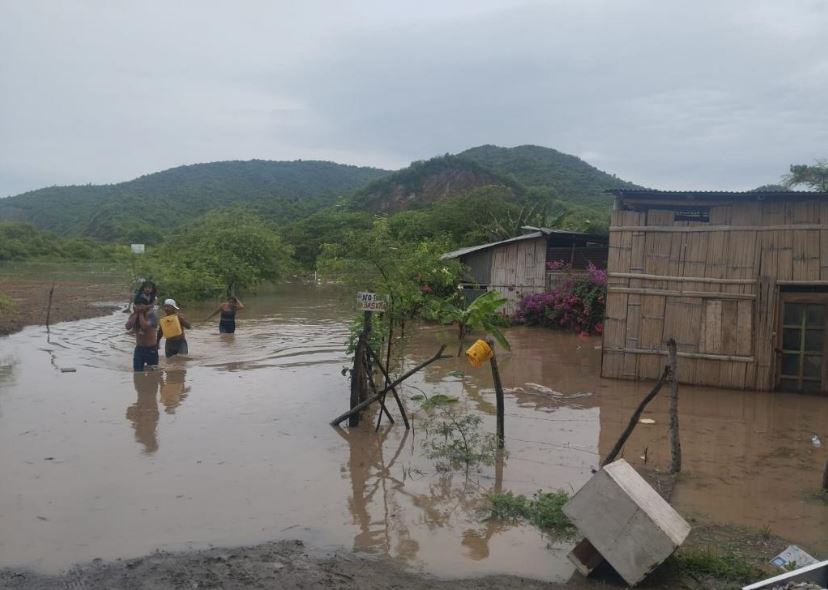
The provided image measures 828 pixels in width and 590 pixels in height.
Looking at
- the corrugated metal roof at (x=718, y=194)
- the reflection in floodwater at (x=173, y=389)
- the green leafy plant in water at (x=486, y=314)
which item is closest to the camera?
the green leafy plant in water at (x=486, y=314)

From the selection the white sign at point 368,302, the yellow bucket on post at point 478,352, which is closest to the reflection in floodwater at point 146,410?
the white sign at point 368,302

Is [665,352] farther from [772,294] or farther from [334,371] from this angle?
[334,371]

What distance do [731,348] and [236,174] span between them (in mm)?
95574

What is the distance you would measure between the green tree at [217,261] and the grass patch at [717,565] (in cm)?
2015

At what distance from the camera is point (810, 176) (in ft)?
71.8

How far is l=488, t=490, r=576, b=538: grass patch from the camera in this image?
554 centimetres

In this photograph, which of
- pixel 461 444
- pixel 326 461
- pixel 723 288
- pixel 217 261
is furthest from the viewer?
pixel 217 261

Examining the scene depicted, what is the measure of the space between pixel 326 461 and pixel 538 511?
2.59 m

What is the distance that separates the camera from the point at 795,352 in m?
11.1

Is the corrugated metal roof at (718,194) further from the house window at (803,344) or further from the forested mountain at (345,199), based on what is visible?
the forested mountain at (345,199)

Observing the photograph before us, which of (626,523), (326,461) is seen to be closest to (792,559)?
(626,523)

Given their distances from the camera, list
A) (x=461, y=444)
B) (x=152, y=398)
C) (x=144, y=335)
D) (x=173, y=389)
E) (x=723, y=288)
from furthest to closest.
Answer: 1. (x=144, y=335)
2. (x=723, y=288)
3. (x=173, y=389)
4. (x=152, y=398)
5. (x=461, y=444)

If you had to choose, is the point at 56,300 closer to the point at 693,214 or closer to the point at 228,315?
the point at 228,315

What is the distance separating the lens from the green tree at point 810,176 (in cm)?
2120
